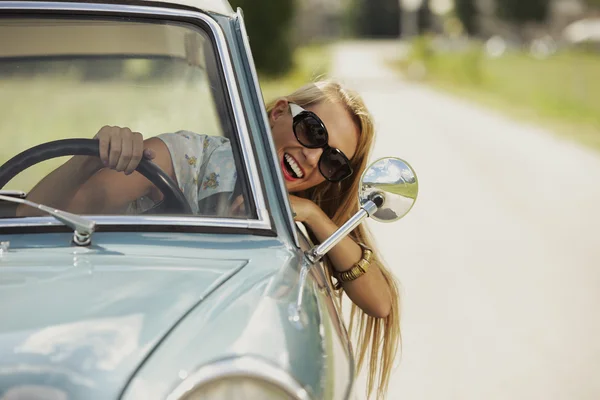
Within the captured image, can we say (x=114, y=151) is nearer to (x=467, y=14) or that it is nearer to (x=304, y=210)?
(x=304, y=210)

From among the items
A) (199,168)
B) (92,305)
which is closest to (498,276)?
(199,168)

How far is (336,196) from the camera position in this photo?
3.23 meters

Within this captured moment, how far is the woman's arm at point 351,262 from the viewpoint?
2872mm

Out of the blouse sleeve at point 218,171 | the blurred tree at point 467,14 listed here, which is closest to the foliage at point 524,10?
the blurred tree at point 467,14

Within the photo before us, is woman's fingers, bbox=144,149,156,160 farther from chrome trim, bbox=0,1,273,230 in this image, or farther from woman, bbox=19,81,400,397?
chrome trim, bbox=0,1,273,230

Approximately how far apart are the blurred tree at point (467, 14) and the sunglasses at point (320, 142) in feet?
339

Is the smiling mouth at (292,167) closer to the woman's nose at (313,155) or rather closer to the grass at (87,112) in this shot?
the woman's nose at (313,155)

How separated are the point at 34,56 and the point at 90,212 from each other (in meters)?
0.63

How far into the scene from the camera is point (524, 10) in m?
99.6

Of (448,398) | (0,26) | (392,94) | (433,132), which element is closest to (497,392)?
(448,398)

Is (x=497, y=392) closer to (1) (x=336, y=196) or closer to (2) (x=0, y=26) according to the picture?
(1) (x=336, y=196)

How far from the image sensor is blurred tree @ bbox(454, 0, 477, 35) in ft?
340


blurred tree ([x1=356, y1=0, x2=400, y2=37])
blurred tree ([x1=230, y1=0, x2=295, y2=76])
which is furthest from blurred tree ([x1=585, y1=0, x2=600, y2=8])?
blurred tree ([x1=230, y1=0, x2=295, y2=76])

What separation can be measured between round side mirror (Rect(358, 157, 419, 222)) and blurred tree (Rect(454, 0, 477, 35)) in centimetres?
10375
